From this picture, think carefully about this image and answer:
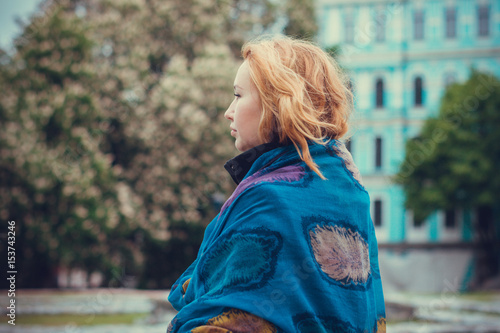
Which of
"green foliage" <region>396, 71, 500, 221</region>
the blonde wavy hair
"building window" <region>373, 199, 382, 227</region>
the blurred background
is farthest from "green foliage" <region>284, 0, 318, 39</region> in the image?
the blonde wavy hair

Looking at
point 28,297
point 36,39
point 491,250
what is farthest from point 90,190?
point 491,250

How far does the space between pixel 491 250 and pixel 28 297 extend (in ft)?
73.8

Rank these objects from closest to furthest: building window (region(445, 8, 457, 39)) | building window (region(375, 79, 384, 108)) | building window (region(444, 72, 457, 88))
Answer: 1. building window (region(444, 72, 457, 88))
2. building window (region(445, 8, 457, 39))
3. building window (region(375, 79, 384, 108))

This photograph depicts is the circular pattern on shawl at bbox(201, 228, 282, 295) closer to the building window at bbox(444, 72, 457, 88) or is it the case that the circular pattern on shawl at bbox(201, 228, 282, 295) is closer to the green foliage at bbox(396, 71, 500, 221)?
the green foliage at bbox(396, 71, 500, 221)

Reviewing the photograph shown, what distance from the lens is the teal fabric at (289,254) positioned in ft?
4.72

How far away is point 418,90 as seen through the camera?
3044 centimetres

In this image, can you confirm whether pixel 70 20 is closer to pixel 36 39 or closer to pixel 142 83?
pixel 36 39

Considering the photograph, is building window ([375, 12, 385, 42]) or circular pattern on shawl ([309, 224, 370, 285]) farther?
building window ([375, 12, 385, 42])

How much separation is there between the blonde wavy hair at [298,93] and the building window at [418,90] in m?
30.1

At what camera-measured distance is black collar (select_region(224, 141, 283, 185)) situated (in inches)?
65.1

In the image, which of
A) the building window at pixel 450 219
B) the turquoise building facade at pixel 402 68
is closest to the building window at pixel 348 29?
the turquoise building facade at pixel 402 68

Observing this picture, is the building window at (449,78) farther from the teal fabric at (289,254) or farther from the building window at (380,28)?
the teal fabric at (289,254)

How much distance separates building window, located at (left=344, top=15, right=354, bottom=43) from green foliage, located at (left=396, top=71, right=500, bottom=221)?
21.9 ft

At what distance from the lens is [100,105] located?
47.5 ft
